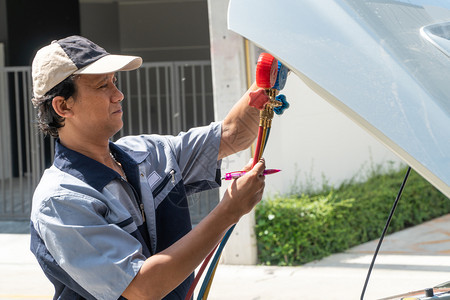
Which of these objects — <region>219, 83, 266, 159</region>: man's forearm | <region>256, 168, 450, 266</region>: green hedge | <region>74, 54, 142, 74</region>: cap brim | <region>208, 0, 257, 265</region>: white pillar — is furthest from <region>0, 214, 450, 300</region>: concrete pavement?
<region>74, 54, 142, 74</region>: cap brim

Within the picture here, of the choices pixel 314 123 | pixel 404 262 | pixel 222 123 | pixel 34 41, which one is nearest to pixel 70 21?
pixel 34 41

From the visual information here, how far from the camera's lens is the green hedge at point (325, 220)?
6430 millimetres

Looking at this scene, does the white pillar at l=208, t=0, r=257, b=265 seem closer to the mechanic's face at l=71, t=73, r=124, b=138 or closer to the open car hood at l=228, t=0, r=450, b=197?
the mechanic's face at l=71, t=73, r=124, b=138

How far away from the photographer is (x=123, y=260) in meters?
1.81

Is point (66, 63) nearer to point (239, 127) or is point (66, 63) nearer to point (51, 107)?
point (51, 107)

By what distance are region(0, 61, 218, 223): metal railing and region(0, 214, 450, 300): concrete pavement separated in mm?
888

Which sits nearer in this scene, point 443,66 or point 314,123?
A: point 443,66

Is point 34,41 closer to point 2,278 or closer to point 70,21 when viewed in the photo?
point 70,21

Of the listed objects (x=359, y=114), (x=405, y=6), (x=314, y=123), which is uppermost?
(x=405, y=6)

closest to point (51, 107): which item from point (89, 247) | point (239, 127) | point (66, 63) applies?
point (66, 63)

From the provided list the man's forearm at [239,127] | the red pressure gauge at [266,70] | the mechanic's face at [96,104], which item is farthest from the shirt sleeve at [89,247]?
the man's forearm at [239,127]

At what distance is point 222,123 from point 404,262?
4405mm

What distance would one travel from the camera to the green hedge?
6430 mm

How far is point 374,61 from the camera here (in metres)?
1.33
